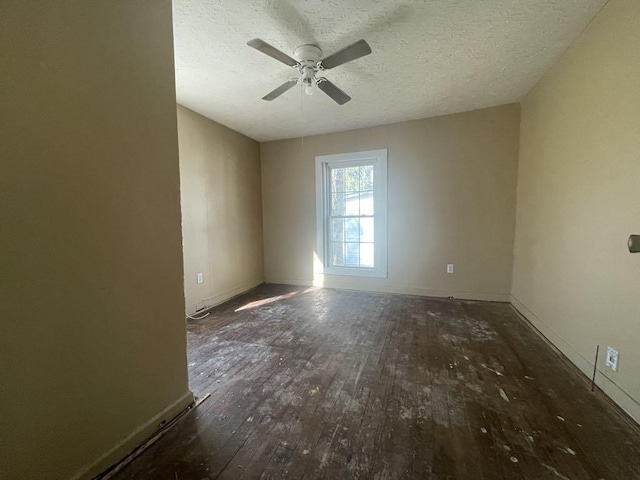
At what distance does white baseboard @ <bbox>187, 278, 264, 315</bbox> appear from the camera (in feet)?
10.1

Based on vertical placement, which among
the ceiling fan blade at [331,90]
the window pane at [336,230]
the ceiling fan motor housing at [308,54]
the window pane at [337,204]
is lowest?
the window pane at [336,230]

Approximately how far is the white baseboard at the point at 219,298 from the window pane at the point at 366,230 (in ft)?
6.41

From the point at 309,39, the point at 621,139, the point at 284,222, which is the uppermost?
the point at 309,39

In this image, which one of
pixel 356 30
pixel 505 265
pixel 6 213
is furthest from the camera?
pixel 505 265

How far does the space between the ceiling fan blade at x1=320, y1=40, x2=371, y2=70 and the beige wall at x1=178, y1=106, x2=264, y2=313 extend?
196 centimetres

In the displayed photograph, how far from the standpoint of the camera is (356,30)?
179 centimetres

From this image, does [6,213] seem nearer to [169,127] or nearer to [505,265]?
[169,127]

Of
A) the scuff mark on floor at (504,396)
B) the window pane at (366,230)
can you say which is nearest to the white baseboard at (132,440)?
the scuff mark on floor at (504,396)

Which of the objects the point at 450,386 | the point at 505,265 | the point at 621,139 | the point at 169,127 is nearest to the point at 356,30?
the point at 169,127

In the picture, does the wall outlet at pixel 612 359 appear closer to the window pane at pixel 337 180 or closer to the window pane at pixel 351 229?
the window pane at pixel 351 229

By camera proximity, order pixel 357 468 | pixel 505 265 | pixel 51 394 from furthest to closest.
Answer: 1. pixel 505 265
2. pixel 357 468
3. pixel 51 394

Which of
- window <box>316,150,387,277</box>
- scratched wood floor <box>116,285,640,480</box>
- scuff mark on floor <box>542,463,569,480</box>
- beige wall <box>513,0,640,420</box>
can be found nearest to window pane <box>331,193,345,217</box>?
window <box>316,150,387,277</box>

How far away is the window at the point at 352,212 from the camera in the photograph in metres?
3.77

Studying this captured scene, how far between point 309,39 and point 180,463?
8.69 ft
